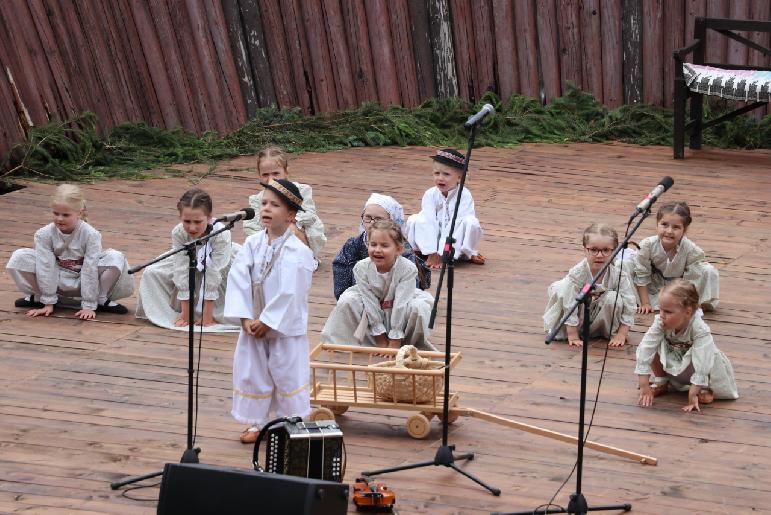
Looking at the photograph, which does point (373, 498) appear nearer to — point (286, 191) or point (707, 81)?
point (286, 191)

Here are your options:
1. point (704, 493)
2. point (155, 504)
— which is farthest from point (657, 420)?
point (155, 504)

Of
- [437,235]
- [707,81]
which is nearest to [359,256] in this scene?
[437,235]

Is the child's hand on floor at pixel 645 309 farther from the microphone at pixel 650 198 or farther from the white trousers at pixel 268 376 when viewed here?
the microphone at pixel 650 198

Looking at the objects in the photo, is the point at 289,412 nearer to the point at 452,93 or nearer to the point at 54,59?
the point at 54,59

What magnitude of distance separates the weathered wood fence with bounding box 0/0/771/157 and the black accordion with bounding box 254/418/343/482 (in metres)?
6.80

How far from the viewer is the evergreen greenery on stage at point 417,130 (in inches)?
465

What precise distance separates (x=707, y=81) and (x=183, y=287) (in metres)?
5.81

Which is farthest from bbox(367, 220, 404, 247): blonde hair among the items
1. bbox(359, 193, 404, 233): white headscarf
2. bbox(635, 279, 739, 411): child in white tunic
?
bbox(635, 279, 739, 411): child in white tunic

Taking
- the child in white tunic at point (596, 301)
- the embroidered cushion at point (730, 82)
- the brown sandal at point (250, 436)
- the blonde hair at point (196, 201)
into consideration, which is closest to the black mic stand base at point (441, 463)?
the brown sandal at point (250, 436)

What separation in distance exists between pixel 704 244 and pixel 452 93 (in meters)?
4.27

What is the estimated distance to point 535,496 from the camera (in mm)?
5574

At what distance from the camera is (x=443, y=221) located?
9078 mm

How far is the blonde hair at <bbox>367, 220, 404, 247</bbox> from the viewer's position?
7211 mm

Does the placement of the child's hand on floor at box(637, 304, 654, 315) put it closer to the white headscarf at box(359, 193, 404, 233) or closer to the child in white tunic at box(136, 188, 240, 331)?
the white headscarf at box(359, 193, 404, 233)
